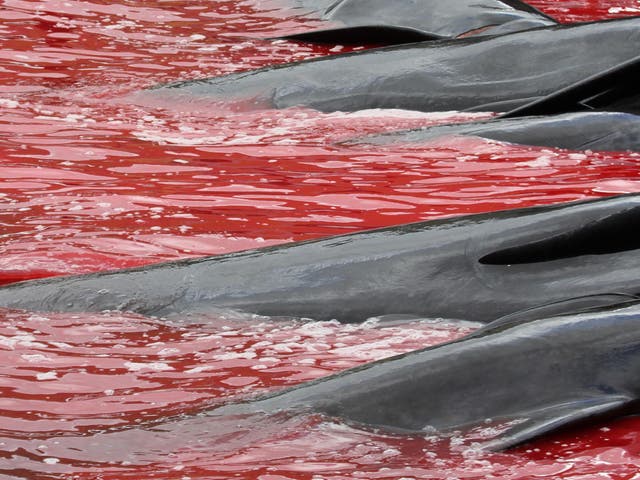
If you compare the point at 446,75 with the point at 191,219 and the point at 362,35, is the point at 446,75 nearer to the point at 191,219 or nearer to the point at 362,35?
the point at 362,35

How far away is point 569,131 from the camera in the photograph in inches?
223

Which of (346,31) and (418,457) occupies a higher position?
(346,31)

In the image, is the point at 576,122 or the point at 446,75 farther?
the point at 446,75

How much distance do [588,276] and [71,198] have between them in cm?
218

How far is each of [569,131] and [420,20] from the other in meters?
2.77

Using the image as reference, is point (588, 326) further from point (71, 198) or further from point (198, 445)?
point (71, 198)

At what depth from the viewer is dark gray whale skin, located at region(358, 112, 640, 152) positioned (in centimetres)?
564

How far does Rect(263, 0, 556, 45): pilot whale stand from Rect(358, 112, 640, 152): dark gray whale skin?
6.53 feet

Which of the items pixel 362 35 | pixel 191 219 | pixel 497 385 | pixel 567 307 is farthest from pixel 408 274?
pixel 362 35

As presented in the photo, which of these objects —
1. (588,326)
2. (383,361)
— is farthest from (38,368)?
(588,326)

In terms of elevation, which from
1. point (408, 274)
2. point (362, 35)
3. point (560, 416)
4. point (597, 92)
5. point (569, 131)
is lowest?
point (560, 416)

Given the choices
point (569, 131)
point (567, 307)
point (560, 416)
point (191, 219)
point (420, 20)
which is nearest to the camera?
point (560, 416)

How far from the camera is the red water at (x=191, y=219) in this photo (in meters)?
3.08

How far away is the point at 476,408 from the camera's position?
319 centimetres
